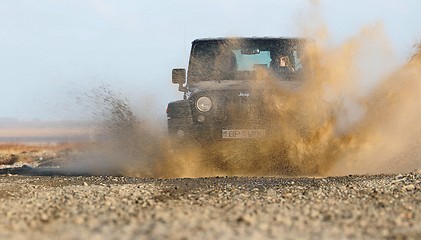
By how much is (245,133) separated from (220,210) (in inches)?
188

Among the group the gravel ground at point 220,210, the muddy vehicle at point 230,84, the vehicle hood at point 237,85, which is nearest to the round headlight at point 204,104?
the muddy vehicle at point 230,84

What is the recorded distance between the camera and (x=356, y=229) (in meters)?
6.00

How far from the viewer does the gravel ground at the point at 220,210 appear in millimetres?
5691

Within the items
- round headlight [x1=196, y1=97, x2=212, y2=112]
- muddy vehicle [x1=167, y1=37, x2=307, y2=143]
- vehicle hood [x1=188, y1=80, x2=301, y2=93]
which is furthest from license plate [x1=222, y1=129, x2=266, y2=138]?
vehicle hood [x1=188, y1=80, x2=301, y2=93]

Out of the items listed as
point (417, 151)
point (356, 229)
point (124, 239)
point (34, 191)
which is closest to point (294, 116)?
point (417, 151)

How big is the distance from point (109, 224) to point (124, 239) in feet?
2.88

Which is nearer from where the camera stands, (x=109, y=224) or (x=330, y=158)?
(x=109, y=224)

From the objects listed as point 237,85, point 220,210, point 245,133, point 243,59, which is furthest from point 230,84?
→ point 220,210

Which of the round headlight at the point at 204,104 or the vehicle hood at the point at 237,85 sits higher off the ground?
the vehicle hood at the point at 237,85

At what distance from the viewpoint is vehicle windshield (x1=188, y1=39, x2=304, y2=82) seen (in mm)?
12469

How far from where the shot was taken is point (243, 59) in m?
12.6

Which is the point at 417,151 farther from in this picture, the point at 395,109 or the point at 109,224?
the point at 109,224

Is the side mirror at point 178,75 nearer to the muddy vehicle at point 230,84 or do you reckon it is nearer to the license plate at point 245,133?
the muddy vehicle at point 230,84

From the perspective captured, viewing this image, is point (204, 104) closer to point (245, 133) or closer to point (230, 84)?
point (230, 84)
